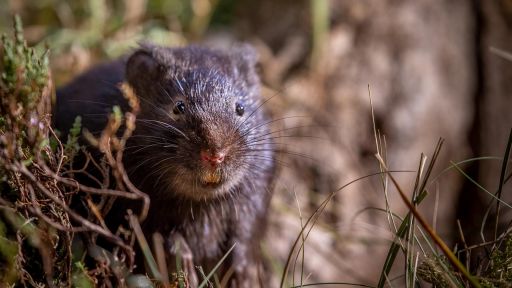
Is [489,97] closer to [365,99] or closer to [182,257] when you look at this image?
[365,99]

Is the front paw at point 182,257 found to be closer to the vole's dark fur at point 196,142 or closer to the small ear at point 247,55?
the vole's dark fur at point 196,142

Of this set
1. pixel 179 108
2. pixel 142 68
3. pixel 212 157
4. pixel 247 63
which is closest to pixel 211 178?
pixel 212 157

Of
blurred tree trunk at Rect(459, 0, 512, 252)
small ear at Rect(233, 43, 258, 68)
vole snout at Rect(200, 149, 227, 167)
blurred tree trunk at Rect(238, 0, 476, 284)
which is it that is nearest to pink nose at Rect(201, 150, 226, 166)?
vole snout at Rect(200, 149, 227, 167)

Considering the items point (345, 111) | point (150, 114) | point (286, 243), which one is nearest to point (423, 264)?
point (150, 114)

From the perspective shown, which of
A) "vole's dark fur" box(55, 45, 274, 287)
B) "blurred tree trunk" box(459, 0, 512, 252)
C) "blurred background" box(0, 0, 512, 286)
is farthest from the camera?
"blurred tree trunk" box(459, 0, 512, 252)

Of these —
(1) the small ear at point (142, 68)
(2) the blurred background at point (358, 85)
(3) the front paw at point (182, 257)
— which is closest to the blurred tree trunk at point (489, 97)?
(2) the blurred background at point (358, 85)

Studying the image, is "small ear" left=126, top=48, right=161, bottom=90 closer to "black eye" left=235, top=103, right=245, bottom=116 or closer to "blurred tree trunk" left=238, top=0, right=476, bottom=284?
"black eye" left=235, top=103, right=245, bottom=116
